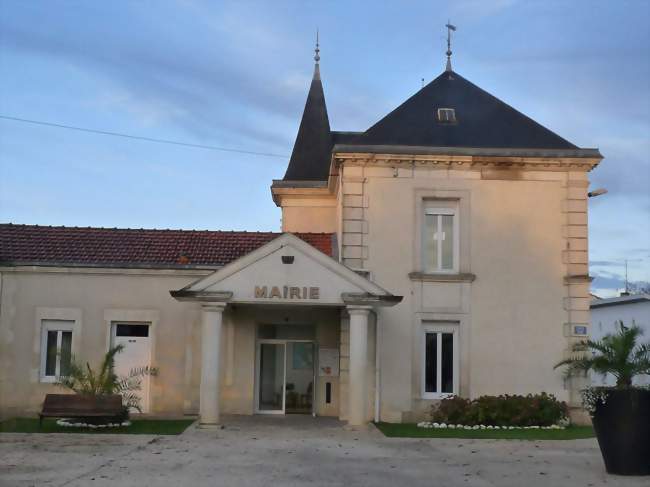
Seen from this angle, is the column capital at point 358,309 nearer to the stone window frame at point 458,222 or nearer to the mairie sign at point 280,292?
the mairie sign at point 280,292

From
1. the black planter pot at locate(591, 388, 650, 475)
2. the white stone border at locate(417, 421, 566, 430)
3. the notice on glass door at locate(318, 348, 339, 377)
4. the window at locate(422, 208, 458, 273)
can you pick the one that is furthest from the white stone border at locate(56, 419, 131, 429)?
the black planter pot at locate(591, 388, 650, 475)

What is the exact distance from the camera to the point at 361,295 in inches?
752

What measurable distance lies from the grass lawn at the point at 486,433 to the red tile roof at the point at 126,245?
5.84m

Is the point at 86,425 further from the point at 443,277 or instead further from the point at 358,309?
the point at 443,277

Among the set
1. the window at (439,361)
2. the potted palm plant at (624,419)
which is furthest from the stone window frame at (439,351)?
the potted palm plant at (624,419)

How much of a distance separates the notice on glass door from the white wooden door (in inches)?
169

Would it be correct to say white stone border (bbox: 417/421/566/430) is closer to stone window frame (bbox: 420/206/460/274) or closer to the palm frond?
stone window frame (bbox: 420/206/460/274)

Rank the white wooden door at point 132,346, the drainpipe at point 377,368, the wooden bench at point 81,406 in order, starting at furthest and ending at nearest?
the white wooden door at point 132,346, the drainpipe at point 377,368, the wooden bench at point 81,406

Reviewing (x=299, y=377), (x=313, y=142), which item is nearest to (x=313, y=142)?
(x=313, y=142)

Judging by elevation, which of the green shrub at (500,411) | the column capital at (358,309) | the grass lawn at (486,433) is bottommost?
the grass lawn at (486,433)

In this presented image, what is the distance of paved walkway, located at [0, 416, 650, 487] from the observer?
462 inches

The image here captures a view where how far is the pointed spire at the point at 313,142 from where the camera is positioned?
28375 millimetres

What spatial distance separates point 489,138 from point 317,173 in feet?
24.5

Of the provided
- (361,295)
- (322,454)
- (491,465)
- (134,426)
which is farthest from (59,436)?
(491,465)
